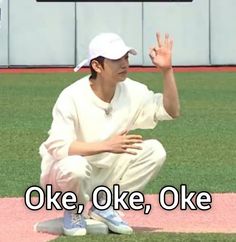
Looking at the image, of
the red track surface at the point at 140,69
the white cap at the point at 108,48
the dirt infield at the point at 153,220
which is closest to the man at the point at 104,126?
the white cap at the point at 108,48

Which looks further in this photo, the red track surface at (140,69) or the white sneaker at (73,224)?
→ the red track surface at (140,69)

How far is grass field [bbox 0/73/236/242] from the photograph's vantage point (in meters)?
9.02

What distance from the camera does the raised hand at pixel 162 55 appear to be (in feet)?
21.3

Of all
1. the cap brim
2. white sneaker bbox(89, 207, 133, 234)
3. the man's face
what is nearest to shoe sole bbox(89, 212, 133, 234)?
white sneaker bbox(89, 207, 133, 234)

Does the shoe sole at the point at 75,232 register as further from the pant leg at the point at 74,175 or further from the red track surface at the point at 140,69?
the red track surface at the point at 140,69

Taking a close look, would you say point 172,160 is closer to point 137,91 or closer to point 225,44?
point 137,91

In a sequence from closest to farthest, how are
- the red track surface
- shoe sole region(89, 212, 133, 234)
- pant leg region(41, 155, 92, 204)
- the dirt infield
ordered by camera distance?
pant leg region(41, 155, 92, 204), shoe sole region(89, 212, 133, 234), the dirt infield, the red track surface

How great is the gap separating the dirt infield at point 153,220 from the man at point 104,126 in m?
0.31

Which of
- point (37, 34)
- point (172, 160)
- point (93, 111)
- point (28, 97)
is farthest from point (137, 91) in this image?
point (37, 34)

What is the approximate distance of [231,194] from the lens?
8398 millimetres

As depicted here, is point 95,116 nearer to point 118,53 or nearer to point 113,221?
point 118,53

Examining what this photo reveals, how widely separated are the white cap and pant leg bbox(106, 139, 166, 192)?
0.62 metres

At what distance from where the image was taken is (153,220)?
7.20 meters

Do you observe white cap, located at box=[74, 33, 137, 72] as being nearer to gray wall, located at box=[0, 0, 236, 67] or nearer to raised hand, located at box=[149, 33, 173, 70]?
raised hand, located at box=[149, 33, 173, 70]
